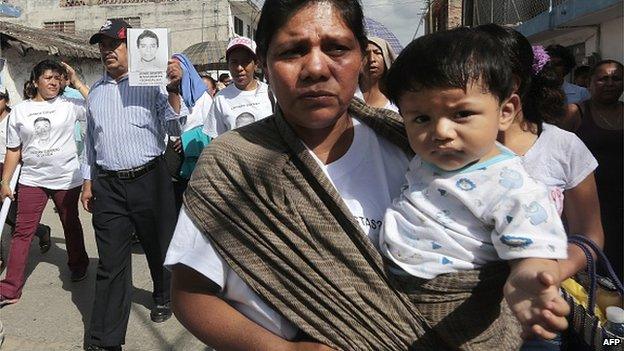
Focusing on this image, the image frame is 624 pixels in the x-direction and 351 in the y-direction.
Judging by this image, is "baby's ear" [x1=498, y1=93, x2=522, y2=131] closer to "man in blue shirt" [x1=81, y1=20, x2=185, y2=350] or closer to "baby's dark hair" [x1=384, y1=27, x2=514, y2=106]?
"baby's dark hair" [x1=384, y1=27, x2=514, y2=106]

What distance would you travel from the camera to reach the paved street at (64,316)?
400 centimetres

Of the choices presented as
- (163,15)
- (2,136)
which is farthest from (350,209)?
(163,15)

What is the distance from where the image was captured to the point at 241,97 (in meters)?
4.71

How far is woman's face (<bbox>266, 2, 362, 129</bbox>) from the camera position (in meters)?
1.36

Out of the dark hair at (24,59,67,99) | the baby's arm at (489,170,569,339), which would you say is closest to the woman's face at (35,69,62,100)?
the dark hair at (24,59,67,99)

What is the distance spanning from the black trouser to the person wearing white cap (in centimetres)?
73

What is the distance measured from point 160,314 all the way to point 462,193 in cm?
359

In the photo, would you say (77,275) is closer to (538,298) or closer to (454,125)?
(454,125)

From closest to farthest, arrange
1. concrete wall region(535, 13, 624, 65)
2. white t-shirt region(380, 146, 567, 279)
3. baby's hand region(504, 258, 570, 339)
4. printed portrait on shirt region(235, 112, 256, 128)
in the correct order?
baby's hand region(504, 258, 570, 339), white t-shirt region(380, 146, 567, 279), printed portrait on shirt region(235, 112, 256, 128), concrete wall region(535, 13, 624, 65)

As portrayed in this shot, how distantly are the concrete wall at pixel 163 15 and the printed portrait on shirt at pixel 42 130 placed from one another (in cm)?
2162

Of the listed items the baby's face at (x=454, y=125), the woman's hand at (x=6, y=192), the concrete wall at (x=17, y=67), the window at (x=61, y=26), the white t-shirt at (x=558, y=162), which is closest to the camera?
the baby's face at (x=454, y=125)

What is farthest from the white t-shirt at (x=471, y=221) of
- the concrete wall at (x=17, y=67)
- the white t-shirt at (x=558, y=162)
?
the concrete wall at (x=17, y=67)

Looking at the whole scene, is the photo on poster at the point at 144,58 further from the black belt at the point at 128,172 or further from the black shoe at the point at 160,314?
the black shoe at the point at 160,314

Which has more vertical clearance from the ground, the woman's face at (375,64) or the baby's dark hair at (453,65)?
the woman's face at (375,64)
